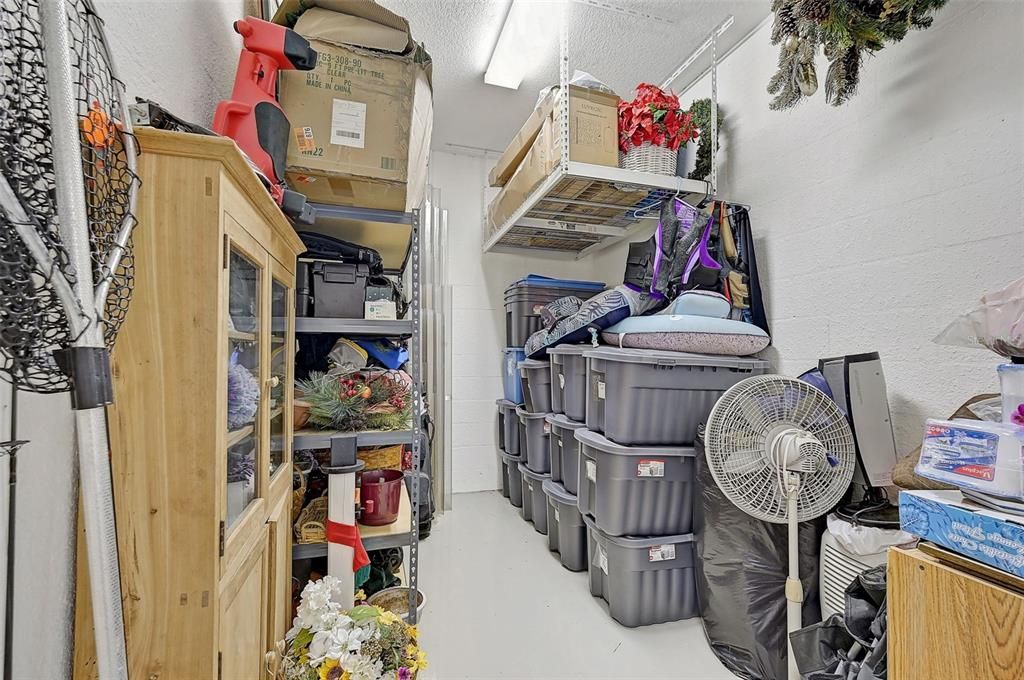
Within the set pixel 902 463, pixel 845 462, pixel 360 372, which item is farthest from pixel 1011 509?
pixel 360 372

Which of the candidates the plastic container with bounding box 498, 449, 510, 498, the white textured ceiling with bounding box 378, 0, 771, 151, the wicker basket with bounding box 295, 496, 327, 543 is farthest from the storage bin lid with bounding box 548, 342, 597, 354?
the white textured ceiling with bounding box 378, 0, 771, 151

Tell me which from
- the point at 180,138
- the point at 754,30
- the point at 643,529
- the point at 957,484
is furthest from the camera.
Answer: the point at 754,30

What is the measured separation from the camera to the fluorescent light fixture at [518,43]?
2104 mm

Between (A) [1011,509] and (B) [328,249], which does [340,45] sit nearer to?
(B) [328,249]

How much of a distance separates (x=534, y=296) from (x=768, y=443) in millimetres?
2020

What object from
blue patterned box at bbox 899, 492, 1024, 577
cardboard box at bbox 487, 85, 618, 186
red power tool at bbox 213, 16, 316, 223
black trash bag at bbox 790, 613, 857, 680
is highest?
cardboard box at bbox 487, 85, 618, 186

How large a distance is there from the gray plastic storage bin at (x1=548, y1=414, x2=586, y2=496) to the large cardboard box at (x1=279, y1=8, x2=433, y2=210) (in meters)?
1.52

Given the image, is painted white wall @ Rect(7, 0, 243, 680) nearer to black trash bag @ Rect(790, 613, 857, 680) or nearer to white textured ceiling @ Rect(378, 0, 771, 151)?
black trash bag @ Rect(790, 613, 857, 680)

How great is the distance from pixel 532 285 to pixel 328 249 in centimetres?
180

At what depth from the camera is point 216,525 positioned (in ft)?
2.37

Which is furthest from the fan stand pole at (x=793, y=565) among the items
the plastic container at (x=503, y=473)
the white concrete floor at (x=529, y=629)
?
the plastic container at (x=503, y=473)

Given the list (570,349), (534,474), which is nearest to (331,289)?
(570,349)

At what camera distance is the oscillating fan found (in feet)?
4.67

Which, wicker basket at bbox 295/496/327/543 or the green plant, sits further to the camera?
the green plant
